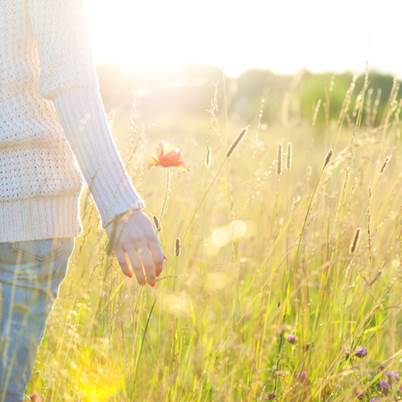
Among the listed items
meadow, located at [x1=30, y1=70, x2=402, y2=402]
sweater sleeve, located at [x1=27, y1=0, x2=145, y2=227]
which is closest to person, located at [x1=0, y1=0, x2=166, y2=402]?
sweater sleeve, located at [x1=27, y1=0, x2=145, y2=227]

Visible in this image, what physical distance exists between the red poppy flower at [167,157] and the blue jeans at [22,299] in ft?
1.36

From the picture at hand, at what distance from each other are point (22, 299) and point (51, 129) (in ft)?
1.29

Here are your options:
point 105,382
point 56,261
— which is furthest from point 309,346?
point 56,261

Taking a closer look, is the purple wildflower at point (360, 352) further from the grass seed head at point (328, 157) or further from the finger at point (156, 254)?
the finger at point (156, 254)

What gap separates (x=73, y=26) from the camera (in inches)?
69.4

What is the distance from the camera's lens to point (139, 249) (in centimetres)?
165

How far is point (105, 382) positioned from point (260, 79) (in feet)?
53.9

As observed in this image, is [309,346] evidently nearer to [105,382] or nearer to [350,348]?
[350,348]

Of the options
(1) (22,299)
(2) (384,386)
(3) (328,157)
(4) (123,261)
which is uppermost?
(3) (328,157)

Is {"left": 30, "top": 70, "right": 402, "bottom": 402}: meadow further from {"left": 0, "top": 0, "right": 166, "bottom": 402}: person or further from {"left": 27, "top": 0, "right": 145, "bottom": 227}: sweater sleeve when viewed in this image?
{"left": 27, "top": 0, "right": 145, "bottom": 227}: sweater sleeve

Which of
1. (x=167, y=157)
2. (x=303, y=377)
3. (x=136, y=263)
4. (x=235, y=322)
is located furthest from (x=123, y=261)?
(x=235, y=322)

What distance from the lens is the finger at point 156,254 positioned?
1646 mm

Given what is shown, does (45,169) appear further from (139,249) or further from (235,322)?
(235,322)

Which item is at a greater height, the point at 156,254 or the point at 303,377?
the point at 156,254
